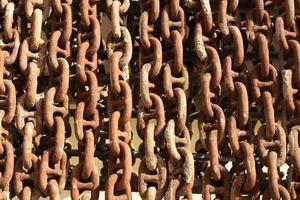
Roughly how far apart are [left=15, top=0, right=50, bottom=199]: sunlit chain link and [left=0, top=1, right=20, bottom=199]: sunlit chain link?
0.02 metres

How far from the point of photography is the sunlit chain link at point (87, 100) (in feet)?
4.76

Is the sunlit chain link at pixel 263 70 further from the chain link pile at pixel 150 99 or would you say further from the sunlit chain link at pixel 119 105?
the sunlit chain link at pixel 119 105

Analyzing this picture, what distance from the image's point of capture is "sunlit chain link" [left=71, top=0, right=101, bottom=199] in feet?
4.76

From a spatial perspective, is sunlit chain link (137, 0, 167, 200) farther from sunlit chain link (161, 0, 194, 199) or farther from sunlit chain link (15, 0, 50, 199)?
sunlit chain link (15, 0, 50, 199)

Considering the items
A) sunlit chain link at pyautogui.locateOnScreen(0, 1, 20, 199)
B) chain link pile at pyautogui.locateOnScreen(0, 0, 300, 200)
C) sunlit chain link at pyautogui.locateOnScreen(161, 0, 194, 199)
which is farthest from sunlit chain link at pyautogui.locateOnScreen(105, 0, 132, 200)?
sunlit chain link at pyautogui.locateOnScreen(0, 1, 20, 199)

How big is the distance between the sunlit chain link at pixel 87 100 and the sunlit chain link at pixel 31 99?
11 centimetres

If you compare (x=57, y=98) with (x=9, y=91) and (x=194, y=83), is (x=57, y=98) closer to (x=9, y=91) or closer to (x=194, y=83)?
(x=9, y=91)

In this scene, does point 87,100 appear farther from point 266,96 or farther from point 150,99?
point 266,96

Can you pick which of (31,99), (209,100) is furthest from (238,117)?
(31,99)

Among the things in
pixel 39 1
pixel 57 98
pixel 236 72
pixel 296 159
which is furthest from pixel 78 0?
pixel 296 159

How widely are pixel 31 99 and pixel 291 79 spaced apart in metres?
0.72

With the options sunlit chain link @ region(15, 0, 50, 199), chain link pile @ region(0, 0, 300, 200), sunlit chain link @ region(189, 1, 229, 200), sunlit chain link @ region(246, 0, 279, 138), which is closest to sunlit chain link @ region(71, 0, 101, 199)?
chain link pile @ region(0, 0, 300, 200)

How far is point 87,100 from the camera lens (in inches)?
59.7

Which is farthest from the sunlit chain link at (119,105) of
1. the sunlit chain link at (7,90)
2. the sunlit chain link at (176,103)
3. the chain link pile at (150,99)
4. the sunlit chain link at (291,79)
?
the sunlit chain link at (291,79)
